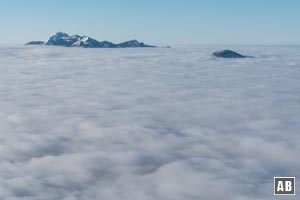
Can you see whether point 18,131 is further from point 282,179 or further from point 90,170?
point 282,179

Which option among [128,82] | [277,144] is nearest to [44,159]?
[277,144]

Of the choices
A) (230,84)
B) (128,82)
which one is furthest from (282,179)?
(128,82)

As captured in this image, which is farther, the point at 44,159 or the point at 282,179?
the point at 44,159

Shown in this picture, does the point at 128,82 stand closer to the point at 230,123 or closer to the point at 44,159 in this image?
the point at 230,123

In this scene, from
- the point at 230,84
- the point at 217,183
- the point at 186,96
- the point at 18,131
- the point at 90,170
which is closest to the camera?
the point at 217,183

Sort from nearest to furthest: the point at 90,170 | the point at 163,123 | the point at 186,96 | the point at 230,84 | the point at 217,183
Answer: the point at 217,183, the point at 90,170, the point at 163,123, the point at 186,96, the point at 230,84

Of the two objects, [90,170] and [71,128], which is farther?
[71,128]
